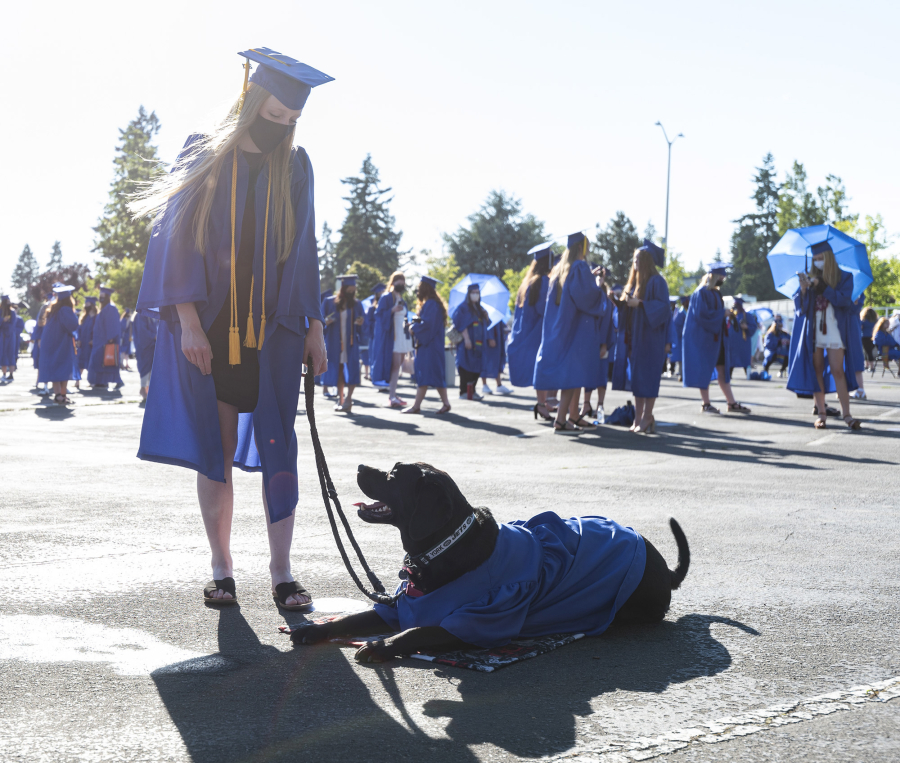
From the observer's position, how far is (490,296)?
61.3 feet

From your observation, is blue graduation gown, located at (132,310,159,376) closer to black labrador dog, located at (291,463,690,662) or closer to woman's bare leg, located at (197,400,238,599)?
woman's bare leg, located at (197,400,238,599)

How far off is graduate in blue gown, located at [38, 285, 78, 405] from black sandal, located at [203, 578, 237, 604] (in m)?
13.9

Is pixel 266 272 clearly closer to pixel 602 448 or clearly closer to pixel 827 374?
pixel 602 448

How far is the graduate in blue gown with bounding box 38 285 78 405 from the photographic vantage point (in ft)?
56.2

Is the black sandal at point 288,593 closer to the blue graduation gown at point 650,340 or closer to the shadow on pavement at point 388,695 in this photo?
the shadow on pavement at point 388,695

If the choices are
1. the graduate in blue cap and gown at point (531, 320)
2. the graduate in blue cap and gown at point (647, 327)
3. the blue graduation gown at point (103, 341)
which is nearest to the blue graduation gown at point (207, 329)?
the graduate in blue cap and gown at point (647, 327)

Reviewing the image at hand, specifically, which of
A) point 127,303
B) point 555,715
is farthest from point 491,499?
point 127,303

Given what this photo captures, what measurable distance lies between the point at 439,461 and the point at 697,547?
3.99 metres

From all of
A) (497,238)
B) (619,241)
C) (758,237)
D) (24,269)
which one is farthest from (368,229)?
(24,269)

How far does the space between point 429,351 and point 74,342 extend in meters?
7.32

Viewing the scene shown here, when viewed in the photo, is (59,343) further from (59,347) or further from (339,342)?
(339,342)

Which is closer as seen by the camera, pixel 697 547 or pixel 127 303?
pixel 697 547

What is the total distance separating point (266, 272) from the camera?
394 centimetres

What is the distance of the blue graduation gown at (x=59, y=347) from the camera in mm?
17188
